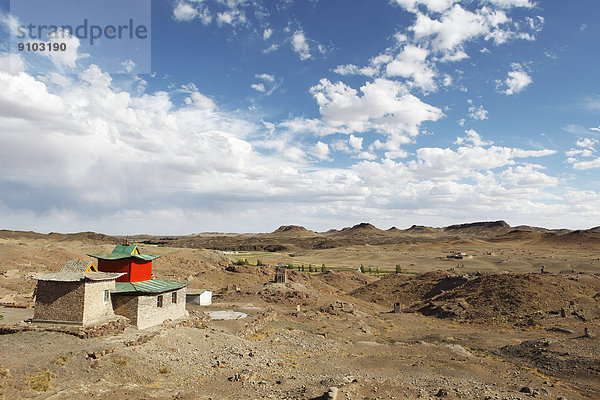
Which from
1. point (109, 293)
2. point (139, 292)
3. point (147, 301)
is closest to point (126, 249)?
point (109, 293)

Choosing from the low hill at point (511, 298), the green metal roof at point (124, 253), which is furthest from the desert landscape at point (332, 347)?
the green metal roof at point (124, 253)

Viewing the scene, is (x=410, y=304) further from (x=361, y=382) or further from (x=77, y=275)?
(x=77, y=275)

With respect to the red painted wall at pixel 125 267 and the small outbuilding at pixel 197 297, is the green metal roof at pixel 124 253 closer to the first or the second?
the red painted wall at pixel 125 267

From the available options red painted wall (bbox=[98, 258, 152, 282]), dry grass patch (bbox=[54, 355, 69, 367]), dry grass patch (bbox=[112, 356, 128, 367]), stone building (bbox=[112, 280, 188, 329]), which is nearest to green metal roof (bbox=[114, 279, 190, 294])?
stone building (bbox=[112, 280, 188, 329])

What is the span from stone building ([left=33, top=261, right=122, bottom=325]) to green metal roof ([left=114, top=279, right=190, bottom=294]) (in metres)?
1.51

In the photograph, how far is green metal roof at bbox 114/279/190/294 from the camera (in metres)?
20.6

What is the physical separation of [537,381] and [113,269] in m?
24.3

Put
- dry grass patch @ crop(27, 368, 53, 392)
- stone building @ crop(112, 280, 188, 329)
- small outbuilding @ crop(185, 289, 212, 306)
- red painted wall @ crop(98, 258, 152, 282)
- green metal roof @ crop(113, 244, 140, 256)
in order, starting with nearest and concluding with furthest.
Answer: dry grass patch @ crop(27, 368, 53, 392), stone building @ crop(112, 280, 188, 329), red painted wall @ crop(98, 258, 152, 282), green metal roof @ crop(113, 244, 140, 256), small outbuilding @ crop(185, 289, 212, 306)

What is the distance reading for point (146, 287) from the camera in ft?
70.8

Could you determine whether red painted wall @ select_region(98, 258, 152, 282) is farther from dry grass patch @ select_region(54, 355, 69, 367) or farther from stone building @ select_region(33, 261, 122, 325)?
dry grass patch @ select_region(54, 355, 69, 367)

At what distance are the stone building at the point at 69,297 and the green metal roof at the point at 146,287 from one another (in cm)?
151

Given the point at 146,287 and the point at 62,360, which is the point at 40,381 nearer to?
the point at 62,360

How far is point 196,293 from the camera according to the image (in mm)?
33719

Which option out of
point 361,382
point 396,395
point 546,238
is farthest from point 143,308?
point 546,238
